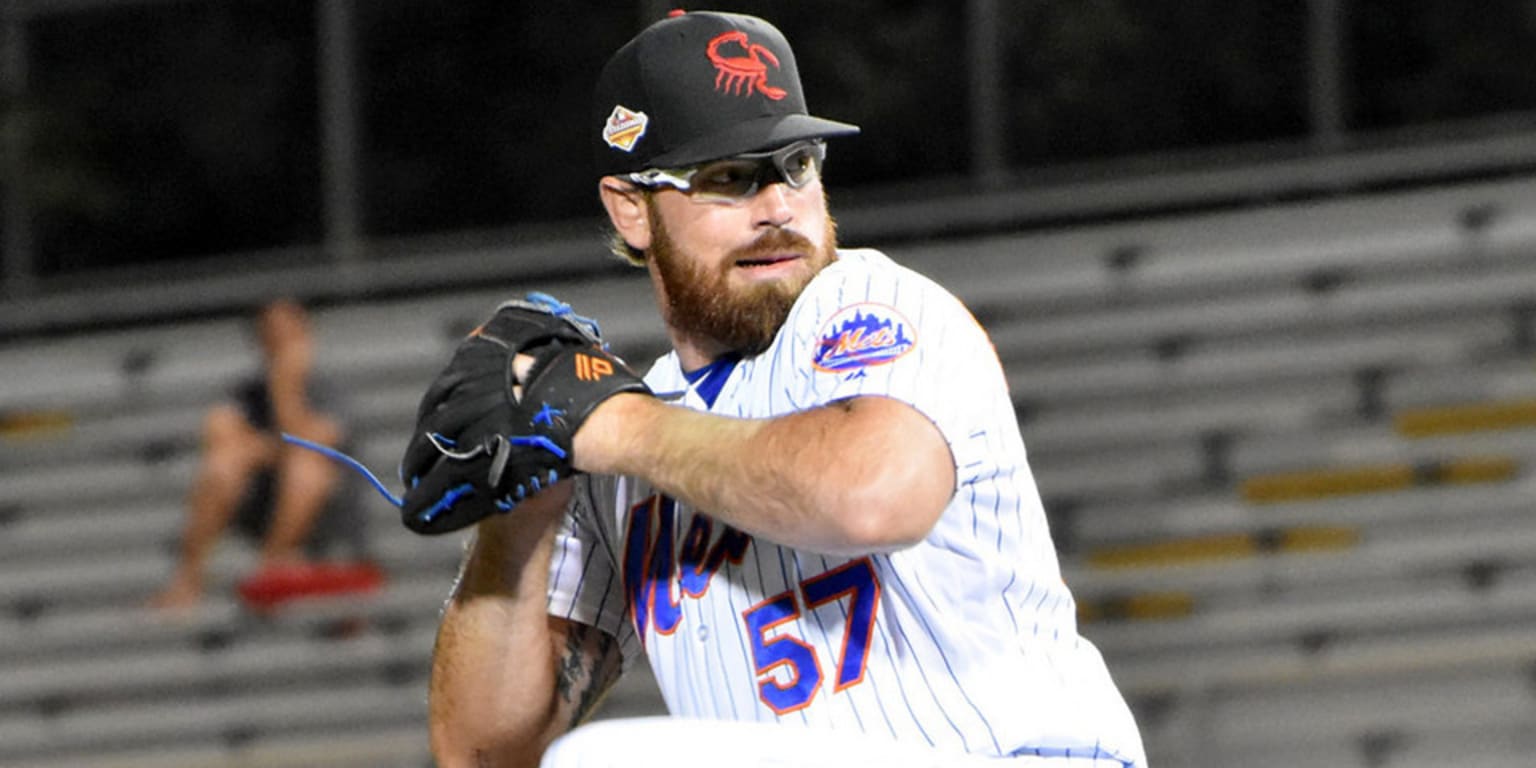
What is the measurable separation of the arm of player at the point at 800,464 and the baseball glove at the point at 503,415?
1.3 inches

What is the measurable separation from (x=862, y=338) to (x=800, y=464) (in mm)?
265

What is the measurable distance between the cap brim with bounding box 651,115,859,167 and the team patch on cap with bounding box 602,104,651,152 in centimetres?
9

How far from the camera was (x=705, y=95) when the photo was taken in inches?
124

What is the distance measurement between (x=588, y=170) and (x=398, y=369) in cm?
119

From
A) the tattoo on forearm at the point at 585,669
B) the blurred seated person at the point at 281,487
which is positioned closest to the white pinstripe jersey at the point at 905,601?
the tattoo on forearm at the point at 585,669

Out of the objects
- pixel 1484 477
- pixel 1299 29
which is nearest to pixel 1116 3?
pixel 1299 29

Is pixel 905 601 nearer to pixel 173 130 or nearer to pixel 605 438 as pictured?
pixel 605 438

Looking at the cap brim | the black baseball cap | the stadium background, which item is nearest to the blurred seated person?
the stadium background

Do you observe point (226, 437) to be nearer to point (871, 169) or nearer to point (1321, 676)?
point (871, 169)

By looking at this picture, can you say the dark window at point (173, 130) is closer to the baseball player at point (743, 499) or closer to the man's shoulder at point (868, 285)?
the baseball player at point (743, 499)

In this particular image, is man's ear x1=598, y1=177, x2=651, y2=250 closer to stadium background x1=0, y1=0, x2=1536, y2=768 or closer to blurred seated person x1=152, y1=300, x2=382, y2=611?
stadium background x1=0, y1=0, x2=1536, y2=768

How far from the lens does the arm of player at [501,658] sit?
3.19m

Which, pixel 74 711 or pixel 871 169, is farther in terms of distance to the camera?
pixel 74 711

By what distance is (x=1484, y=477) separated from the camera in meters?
8.20
